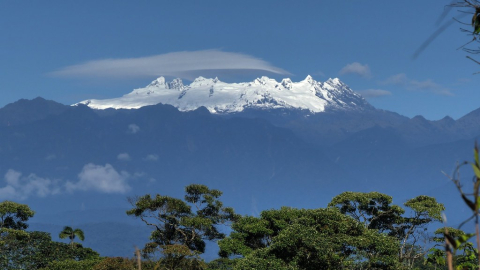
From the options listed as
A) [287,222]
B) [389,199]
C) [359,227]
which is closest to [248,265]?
[359,227]

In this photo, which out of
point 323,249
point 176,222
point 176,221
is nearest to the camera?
point 323,249

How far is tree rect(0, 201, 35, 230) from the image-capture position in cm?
6294

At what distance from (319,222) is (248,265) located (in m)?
10.4

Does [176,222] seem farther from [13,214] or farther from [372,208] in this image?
[13,214]

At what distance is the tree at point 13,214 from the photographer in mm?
62938

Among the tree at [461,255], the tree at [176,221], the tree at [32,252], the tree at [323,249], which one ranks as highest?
the tree at [176,221]

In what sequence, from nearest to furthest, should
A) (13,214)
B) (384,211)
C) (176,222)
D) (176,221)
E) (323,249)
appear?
(323,249), (384,211), (176,221), (176,222), (13,214)

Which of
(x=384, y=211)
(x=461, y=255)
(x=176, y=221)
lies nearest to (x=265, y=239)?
(x=176, y=221)

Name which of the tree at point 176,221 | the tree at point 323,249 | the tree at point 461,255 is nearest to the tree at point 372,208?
the tree at point 461,255

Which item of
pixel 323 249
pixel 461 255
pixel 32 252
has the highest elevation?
pixel 32 252

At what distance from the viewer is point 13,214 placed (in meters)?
Result: 66.6

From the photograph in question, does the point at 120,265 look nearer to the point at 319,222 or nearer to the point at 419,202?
the point at 319,222

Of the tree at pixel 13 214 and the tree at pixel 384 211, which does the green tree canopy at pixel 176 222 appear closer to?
the tree at pixel 13 214

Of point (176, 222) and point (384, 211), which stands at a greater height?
point (384, 211)
